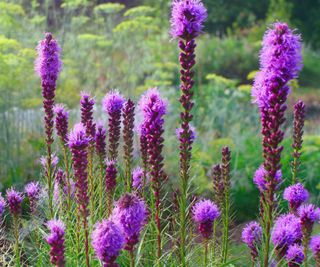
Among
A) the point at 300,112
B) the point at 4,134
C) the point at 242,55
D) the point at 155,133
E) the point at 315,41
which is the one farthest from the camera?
the point at 315,41

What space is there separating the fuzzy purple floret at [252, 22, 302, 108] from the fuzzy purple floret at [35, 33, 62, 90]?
51.0 inches

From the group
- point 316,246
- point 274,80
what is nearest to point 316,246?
point 316,246

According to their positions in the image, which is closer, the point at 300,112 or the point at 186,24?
the point at 186,24

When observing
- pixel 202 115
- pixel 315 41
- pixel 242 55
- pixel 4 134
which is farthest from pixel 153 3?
pixel 4 134

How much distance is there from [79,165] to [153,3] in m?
16.9

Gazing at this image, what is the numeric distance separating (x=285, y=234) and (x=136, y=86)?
339 inches

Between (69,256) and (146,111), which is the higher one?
(146,111)

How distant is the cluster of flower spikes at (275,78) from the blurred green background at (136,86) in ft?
1.38

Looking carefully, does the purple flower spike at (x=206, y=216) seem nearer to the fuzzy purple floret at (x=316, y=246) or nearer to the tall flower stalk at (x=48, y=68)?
the fuzzy purple floret at (x=316, y=246)

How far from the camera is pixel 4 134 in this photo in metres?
6.97

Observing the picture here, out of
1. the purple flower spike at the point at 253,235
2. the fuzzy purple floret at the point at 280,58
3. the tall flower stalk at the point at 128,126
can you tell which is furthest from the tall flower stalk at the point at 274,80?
the tall flower stalk at the point at 128,126

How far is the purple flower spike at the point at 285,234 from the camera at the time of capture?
3.07 metres

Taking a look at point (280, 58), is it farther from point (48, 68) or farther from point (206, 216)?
point (48, 68)

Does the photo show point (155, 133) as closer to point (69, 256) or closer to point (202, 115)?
point (69, 256)
